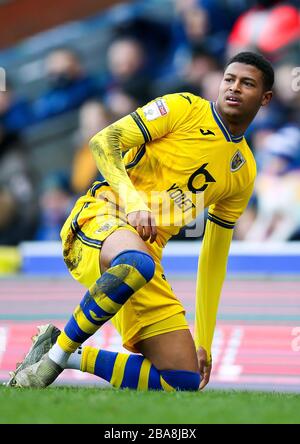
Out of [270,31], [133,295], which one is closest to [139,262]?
[133,295]

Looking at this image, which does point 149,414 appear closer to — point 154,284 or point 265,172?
point 154,284

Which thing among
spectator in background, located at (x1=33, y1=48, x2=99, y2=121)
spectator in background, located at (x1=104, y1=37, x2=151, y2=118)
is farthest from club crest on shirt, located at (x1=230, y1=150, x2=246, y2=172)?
spectator in background, located at (x1=33, y1=48, x2=99, y2=121)

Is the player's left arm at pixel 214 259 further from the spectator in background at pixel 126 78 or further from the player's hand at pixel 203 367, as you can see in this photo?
the spectator in background at pixel 126 78

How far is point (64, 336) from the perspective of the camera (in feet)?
17.2

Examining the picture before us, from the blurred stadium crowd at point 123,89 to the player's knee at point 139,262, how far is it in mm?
7028

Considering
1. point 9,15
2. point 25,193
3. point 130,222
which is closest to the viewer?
point 130,222

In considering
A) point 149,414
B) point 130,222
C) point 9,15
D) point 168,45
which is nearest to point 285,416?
point 149,414

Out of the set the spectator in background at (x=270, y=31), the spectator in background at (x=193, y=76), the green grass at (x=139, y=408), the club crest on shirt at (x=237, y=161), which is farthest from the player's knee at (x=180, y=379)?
the spectator in background at (x=270, y=31)

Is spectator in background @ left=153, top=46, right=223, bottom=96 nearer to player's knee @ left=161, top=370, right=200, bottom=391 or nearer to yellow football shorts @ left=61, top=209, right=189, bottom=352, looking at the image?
yellow football shorts @ left=61, top=209, right=189, bottom=352

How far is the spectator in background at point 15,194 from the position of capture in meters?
14.0

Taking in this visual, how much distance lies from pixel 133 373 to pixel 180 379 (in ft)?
0.82

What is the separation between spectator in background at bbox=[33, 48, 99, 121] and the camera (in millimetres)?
14609

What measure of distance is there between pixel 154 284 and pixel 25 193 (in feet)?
29.3
